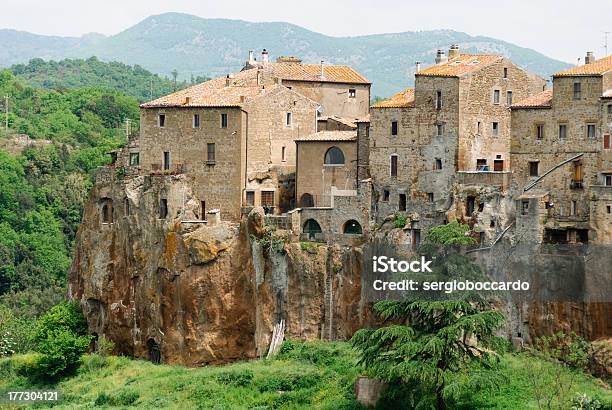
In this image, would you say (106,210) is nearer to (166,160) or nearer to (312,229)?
(166,160)

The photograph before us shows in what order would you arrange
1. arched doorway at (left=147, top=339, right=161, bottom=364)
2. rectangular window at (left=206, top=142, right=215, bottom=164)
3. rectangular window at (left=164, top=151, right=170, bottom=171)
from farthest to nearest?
rectangular window at (left=164, top=151, right=170, bottom=171)
arched doorway at (left=147, top=339, right=161, bottom=364)
rectangular window at (left=206, top=142, right=215, bottom=164)

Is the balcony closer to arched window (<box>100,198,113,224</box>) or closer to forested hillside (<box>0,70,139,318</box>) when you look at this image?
arched window (<box>100,198,113,224</box>)

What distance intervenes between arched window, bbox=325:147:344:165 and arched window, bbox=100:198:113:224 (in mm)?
13418

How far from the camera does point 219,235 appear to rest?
77500 mm

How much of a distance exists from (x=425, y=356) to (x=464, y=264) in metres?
5.11

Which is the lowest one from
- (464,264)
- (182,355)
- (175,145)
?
(182,355)

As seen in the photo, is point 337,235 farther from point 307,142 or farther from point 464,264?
point 464,264

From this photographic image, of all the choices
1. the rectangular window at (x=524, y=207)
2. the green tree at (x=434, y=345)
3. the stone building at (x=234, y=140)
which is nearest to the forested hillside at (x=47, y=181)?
the stone building at (x=234, y=140)

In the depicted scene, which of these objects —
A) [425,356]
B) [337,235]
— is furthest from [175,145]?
[425,356]

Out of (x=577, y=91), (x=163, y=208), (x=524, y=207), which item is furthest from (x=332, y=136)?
(x=577, y=91)

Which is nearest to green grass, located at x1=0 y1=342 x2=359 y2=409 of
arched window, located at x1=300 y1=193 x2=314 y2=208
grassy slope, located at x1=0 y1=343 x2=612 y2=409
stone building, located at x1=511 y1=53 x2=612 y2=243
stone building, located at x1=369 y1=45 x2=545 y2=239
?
grassy slope, located at x1=0 y1=343 x2=612 y2=409

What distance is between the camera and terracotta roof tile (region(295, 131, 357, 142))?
76.9 meters

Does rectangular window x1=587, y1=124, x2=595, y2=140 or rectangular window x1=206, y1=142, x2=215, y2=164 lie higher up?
rectangular window x1=587, y1=124, x2=595, y2=140

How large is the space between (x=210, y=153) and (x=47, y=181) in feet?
208
